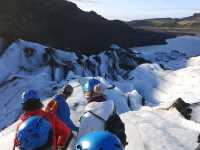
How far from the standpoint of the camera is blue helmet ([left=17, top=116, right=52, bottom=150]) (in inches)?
247

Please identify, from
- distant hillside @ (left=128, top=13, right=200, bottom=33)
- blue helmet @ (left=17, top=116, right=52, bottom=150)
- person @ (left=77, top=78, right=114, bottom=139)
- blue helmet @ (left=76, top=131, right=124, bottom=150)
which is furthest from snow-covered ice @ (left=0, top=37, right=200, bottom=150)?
distant hillside @ (left=128, top=13, right=200, bottom=33)

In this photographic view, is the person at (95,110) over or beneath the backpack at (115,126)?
over

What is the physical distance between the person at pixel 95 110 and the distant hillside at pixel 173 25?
119 metres

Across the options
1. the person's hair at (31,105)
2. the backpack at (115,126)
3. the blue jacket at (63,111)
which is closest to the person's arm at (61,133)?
the person's hair at (31,105)

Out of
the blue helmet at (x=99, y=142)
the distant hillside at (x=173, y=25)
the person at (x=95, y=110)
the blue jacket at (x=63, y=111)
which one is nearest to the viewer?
the blue helmet at (x=99, y=142)

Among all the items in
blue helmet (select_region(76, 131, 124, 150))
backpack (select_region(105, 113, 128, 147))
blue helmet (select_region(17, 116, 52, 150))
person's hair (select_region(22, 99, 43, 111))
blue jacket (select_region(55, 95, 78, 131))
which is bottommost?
blue jacket (select_region(55, 95, 78, 131))

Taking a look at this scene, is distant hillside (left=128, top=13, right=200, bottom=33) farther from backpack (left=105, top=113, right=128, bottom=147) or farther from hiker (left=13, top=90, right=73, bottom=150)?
backpack (left=105, top=113, right=128, bottom=147)

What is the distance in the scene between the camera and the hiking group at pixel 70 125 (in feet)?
16.8

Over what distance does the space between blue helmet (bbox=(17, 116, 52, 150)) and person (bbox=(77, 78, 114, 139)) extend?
1.87 meters

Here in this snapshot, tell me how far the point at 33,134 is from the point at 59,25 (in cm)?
5598

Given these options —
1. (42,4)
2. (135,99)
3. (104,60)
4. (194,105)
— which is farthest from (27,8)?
(194,105)

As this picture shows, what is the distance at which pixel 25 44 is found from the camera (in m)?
37.7

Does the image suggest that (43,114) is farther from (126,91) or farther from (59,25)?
(59,25)

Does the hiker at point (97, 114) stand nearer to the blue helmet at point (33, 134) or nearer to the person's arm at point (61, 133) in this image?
the person's arm at point (61, 133)
